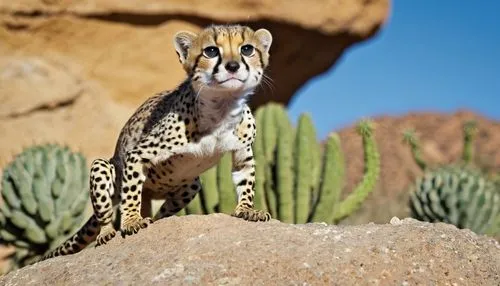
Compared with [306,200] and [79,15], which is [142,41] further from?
[306,200]

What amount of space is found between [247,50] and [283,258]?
4.33 ft

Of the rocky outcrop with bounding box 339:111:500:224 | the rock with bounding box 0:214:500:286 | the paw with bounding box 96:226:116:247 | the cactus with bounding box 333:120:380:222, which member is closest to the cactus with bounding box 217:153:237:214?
the cactus with bounding box 333:120:380:222

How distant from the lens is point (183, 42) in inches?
227

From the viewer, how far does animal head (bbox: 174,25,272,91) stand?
210 inches

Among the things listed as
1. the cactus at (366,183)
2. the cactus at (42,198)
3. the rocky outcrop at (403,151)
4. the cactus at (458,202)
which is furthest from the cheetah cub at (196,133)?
the rocky outcrop at (403,151)

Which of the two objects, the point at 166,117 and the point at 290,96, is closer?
the point at 166,117

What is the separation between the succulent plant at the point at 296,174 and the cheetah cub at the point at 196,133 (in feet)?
8.45

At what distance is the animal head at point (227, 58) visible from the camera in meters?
5.34

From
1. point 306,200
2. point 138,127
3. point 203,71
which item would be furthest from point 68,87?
point 203,71

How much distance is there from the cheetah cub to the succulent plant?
2.58 m

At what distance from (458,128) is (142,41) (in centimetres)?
1297

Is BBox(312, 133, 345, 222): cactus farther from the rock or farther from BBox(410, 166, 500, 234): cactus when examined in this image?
the rock

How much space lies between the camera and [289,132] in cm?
922

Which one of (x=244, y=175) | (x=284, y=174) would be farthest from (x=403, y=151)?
(x=244, y=175)
